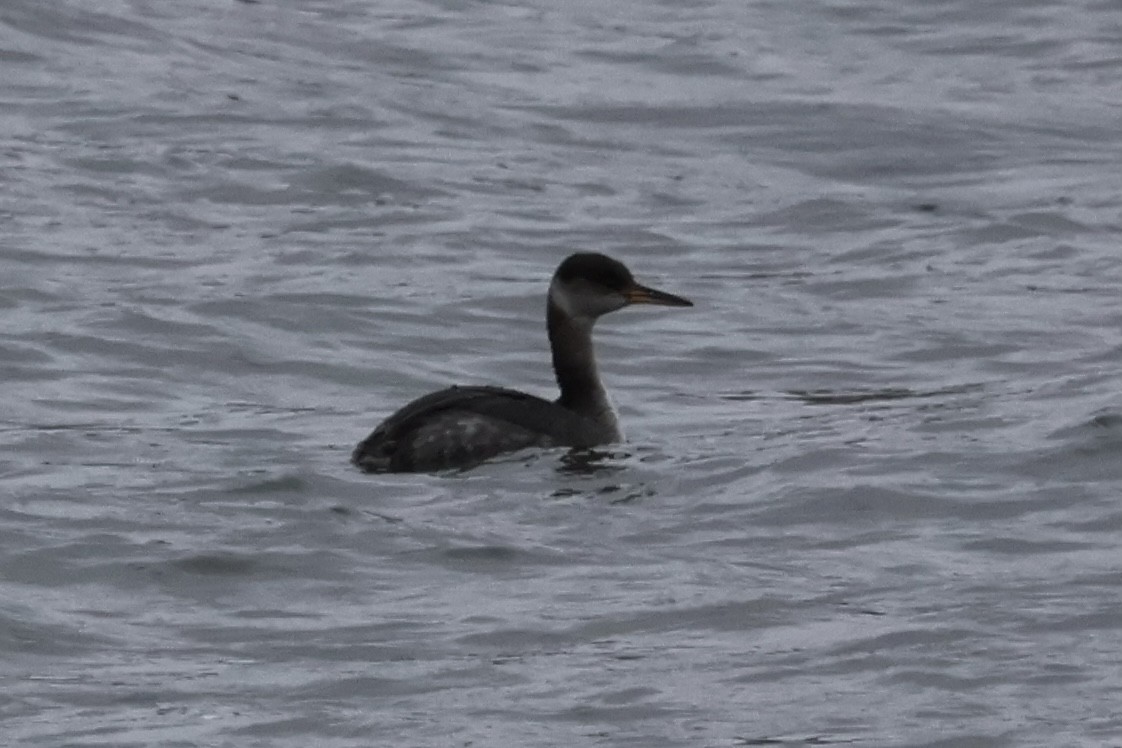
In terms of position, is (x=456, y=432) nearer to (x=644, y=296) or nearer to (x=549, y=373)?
(x=644, y=296)

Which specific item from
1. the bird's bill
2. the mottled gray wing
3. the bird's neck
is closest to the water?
the mottled gray wing

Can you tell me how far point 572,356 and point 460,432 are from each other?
4.46ft

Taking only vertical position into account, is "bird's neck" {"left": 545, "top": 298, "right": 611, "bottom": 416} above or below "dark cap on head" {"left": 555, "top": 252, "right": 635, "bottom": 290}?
below

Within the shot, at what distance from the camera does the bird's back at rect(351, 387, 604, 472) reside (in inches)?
490

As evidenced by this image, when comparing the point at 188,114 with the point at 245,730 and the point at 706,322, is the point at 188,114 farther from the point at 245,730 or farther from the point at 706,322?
the point at 245,730

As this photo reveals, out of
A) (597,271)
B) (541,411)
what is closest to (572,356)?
(597,271)

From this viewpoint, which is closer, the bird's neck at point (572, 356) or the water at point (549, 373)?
the water at point (549, 373)

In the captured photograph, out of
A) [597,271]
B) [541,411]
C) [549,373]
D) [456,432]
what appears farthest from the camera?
[549,373]

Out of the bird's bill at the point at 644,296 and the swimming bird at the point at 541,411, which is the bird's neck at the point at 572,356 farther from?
the bird's bill at the point at 644,296

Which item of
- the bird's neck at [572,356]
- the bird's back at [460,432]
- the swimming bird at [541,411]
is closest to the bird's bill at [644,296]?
the swimming bird at [541,411]

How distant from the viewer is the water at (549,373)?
31.7 feet

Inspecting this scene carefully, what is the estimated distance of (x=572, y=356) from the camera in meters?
13.8

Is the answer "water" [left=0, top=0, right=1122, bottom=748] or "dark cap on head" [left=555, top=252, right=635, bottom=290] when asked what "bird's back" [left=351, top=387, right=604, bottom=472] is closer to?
"water" [left=0, top=0, right=1122, bottom=748]

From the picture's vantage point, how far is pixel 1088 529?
11.7 meters
